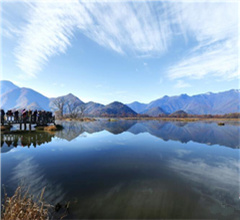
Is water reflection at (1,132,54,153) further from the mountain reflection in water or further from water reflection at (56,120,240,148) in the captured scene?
water reflection at (56,120,240,148)

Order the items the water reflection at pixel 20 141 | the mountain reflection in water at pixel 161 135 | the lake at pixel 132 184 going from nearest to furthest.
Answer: the lake at pixel 132 184, the water reflection at pixel 20 141, the mountain reflection in water at pixel 161 135

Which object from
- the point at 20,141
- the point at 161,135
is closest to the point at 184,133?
the point at 161,135

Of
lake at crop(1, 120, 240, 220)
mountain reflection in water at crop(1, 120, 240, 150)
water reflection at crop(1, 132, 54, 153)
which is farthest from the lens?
mountain reflection in water at crop(1, 120, 240, 150)

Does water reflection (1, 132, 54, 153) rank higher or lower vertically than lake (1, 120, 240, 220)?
higher

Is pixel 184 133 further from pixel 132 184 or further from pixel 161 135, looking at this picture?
pixel 132 184

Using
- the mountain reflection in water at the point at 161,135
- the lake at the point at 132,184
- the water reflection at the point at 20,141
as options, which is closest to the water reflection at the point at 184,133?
the mountain reflection in water at the point at 161,135

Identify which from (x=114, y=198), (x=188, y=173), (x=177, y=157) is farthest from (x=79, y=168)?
(x=177, y=157)

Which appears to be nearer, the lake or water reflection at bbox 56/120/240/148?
the lake

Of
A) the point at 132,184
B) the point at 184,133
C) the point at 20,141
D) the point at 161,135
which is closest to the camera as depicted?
the point at 132,184

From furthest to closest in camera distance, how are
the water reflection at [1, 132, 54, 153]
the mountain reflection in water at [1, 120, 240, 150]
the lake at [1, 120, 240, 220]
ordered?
the mountain reflection in water at [1, 120, 240, 150] → the water reflection at [1, 132, 54, 153] → the lake at [1, 120, 240, 220]

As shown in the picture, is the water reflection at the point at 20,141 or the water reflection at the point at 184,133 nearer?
the water reflection at the point at 20,141

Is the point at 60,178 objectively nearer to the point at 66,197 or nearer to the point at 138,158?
the point at 66,197

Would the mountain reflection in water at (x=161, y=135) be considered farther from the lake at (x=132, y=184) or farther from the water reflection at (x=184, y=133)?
the lake at (x=132, y=184)

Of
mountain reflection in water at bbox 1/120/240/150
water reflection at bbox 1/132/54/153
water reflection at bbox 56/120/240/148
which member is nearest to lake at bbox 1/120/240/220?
water reflection at bbox 1/132/54/153
